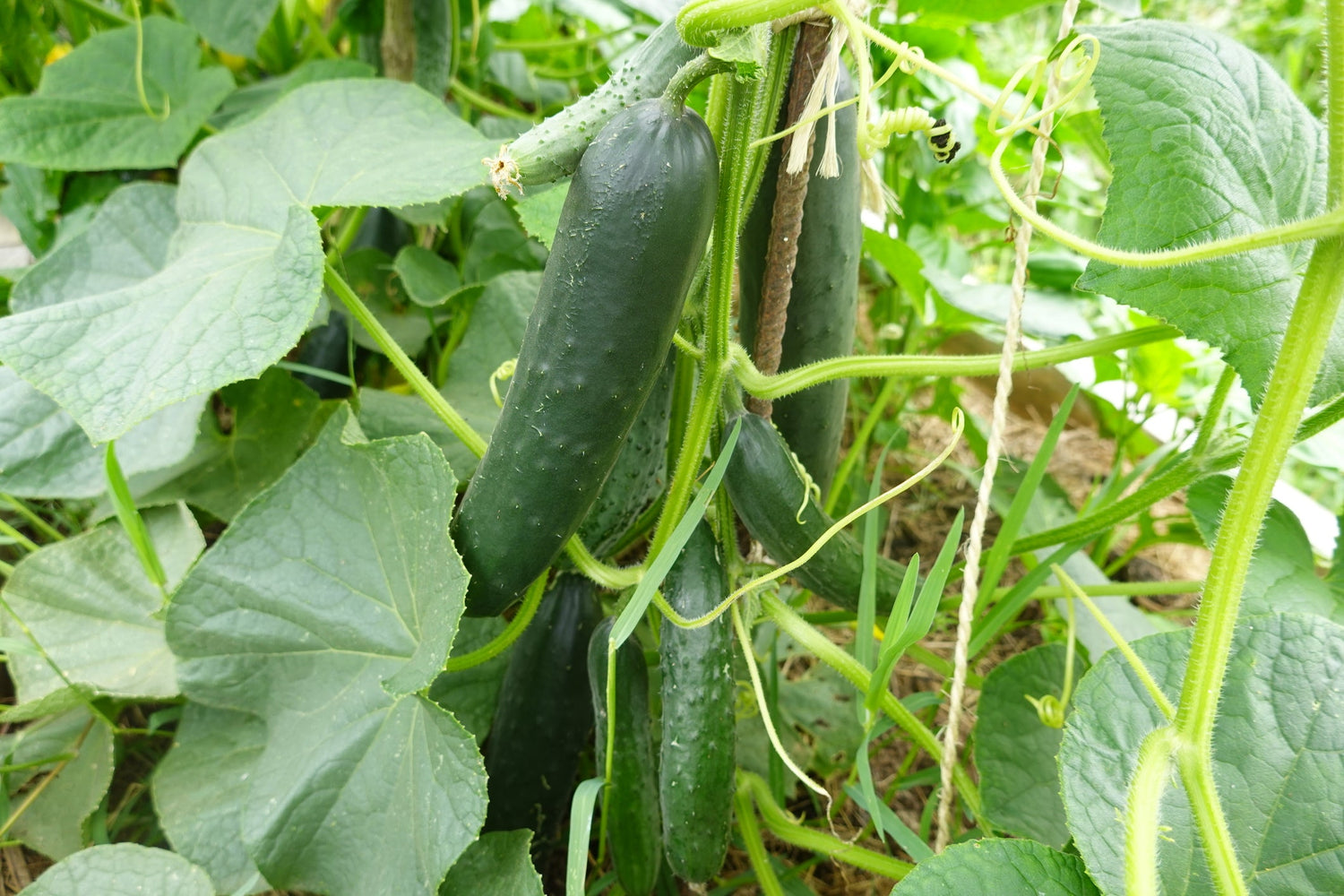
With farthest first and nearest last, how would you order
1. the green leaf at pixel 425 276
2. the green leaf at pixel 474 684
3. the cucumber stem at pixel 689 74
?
the green leaf at pixel 425 276 → the green leaf at pixel 474 684 → the cucumber stem at pixel 689 74

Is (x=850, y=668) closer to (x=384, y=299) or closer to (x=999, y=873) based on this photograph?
(x=999, y=873)

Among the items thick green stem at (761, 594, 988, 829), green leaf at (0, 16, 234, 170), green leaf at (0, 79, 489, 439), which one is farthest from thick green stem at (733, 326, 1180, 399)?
green leaf at (0, 16, 234, 170)

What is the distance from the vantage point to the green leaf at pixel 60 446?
140cm

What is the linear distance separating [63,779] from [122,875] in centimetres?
40

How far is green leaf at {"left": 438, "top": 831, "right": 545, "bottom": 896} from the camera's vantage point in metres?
1.09

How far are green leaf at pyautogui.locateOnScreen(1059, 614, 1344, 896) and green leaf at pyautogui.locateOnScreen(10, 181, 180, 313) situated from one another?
1.60 meters

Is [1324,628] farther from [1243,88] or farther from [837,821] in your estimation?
[837,821]

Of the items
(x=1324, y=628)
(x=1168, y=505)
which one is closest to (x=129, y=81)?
(x=1324, y=628)

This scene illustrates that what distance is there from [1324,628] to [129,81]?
2161mm

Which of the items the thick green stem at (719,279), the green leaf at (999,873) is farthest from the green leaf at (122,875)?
the green leaf at (999,873)

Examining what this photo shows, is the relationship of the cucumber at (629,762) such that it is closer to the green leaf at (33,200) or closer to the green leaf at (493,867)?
the green leaf at (493,867)

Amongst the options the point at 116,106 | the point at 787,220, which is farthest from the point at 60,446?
the point at 787,220

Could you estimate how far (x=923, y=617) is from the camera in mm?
921

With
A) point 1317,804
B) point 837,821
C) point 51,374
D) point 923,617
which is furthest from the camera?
point 837,821
